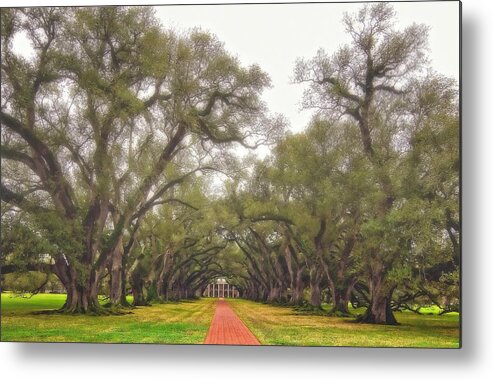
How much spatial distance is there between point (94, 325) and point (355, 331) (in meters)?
4.17

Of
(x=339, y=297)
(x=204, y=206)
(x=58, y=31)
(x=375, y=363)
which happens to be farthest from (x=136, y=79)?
(x=375, y=363)

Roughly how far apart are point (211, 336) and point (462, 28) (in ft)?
19.7

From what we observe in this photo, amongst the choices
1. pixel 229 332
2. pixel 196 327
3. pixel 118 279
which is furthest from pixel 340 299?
pixel 118 279

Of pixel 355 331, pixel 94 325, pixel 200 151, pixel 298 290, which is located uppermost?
pixel 200 151

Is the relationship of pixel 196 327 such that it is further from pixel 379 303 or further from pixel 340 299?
pixel 379 303

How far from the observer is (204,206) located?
33.3 ft

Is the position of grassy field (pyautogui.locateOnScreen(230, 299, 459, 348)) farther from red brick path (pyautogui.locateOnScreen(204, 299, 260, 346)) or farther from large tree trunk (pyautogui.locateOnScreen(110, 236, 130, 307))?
large tree trunk (pyautogui.locateOnScreen(110, 236, 130, 307))

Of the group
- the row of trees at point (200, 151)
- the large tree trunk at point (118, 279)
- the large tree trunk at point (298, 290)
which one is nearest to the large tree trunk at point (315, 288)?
the row of trees at point (200, 151)

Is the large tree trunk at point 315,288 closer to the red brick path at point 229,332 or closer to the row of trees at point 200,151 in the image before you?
the row of trees at point 200,151

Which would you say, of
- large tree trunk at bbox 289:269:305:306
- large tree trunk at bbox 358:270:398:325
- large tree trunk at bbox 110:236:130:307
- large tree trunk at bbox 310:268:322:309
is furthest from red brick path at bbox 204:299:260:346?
large tree trunk at bbox 358:270:398:325

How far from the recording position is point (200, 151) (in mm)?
10156

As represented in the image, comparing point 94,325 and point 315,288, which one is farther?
point 315,288

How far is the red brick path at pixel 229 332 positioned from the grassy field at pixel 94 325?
0.13 metres

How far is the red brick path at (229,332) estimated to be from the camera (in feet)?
30.9
